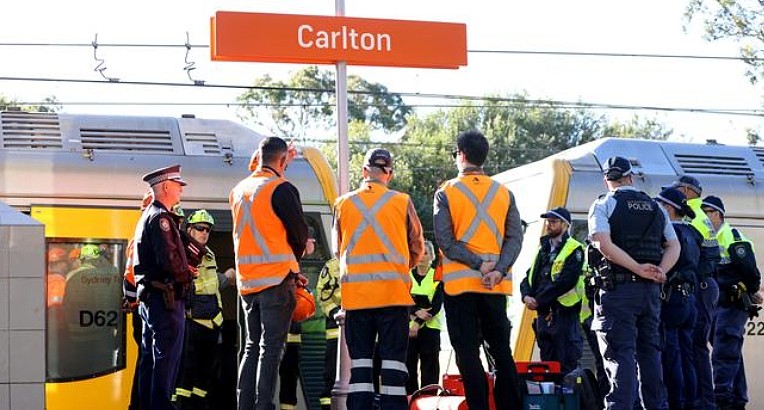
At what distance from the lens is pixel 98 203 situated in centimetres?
1288

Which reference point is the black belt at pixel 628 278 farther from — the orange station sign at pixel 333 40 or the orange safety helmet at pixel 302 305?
the orange station sign at pixel 333 40

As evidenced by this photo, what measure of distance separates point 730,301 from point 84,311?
19.9 ft

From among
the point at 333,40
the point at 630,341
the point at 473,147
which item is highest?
the point at 333,40

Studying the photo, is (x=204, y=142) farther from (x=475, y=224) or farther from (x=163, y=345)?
(x=475, y=224)

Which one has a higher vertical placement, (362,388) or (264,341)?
(264,341)

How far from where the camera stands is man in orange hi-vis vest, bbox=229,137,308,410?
9.68m

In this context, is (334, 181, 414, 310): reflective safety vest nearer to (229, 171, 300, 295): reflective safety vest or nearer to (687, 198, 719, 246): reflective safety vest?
(229, 171, 300, 295): reflective safety vest

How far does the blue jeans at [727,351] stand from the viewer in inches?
503

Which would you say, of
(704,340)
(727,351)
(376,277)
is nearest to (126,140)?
(376,277)

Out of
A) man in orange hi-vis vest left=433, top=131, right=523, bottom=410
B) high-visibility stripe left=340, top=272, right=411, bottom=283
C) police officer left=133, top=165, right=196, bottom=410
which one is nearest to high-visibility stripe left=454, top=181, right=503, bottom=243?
man in orange hi-vis vest left=433, top=131, right=523, bottom=410

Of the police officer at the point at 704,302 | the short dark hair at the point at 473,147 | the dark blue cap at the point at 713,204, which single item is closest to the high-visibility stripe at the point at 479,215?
the short dark hair at the point at 473,147

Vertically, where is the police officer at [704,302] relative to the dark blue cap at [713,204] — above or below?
below

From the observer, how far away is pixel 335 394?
1082 centimetres

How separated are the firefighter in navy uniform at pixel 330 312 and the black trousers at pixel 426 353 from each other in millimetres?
1012
